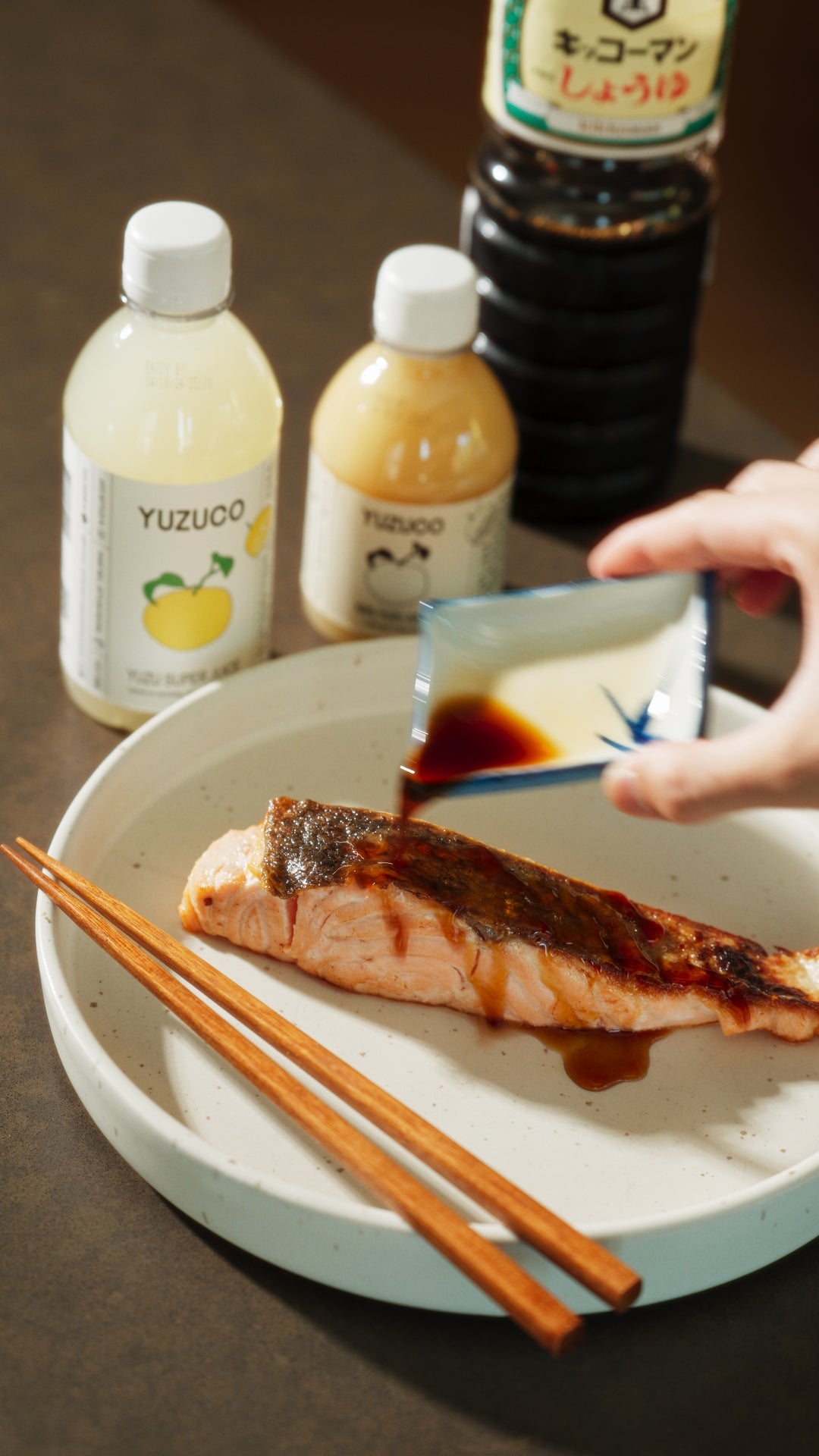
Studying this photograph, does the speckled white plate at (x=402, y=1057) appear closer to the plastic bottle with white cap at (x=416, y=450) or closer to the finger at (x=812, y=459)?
the plastic bottle with white cap at (x=416, y=450)

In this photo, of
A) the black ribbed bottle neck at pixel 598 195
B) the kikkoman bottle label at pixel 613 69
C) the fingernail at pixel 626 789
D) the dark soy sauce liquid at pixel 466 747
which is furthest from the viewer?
the black ribbed bottle neck at pixel 598 195

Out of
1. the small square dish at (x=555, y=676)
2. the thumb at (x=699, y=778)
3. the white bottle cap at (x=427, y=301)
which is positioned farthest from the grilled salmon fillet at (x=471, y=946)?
the white bottle cap at (x=427, y=301)

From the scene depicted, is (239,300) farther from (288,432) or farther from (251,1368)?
(251,1368)

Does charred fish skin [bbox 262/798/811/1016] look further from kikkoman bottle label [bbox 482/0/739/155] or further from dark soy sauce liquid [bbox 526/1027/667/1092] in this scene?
kikkoman bottle label [bbox 482/0/739/155]

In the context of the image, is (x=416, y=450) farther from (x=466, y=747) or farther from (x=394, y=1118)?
(x=394, y=1118)

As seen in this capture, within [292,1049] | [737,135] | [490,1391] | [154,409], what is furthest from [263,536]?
[737,135]

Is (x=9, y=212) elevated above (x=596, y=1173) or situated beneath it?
elevated above

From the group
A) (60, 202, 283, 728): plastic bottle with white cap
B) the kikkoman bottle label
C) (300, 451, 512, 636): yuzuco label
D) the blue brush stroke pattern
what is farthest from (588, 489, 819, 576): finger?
the kikkoman bottle label
